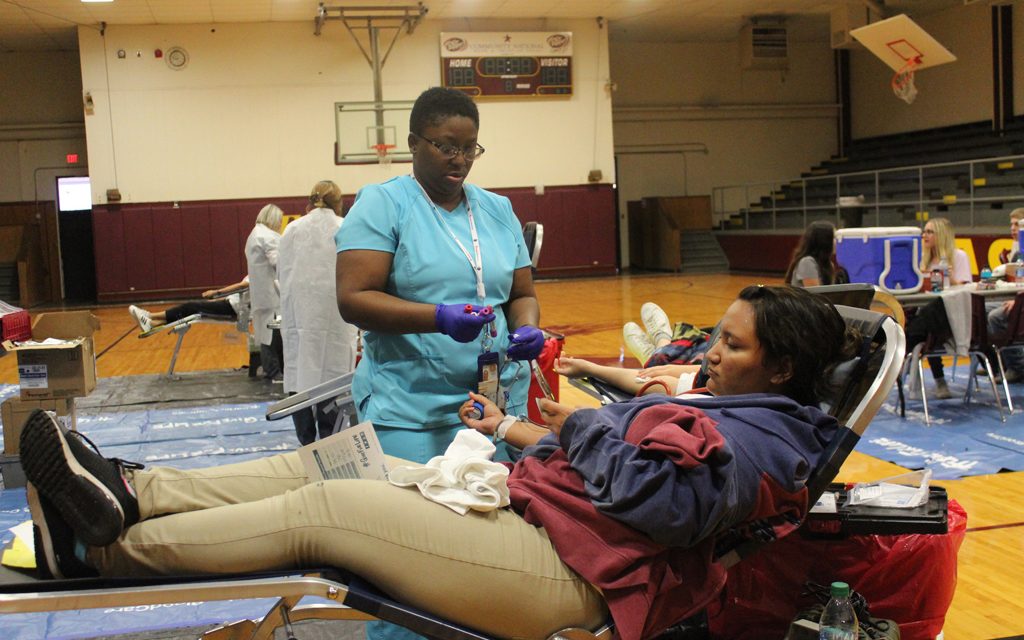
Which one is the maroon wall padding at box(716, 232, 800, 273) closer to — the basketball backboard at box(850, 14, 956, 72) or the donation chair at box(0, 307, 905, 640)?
the basketball backboard at box(850, 14, 956, 72)

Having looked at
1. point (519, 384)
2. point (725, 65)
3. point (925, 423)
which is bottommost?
point (925, 423)

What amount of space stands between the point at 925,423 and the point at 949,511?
297 cm

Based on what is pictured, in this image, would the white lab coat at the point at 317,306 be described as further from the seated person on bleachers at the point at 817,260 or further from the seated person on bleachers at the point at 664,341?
the seated person on bleachers at the point at 817,260

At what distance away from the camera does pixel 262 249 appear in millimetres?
6629

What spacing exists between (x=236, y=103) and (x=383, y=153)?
11.5 ft

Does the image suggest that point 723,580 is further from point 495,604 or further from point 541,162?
point 541,162

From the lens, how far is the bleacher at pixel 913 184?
43.1 ft

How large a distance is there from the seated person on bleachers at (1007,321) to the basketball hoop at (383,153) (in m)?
8.08

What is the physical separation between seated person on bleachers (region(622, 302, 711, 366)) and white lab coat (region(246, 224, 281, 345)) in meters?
2.75

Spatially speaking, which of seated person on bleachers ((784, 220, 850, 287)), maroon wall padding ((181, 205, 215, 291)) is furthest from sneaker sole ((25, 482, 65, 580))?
maroon wall padding ((181, 205, 215, 291))

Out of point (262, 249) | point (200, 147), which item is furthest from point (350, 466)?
point (200, 147)

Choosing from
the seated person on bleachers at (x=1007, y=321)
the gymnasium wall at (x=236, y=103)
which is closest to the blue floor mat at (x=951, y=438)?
the seated person on bleachers at (x=1007, y=321)

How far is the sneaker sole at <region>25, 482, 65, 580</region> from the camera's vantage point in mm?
1514

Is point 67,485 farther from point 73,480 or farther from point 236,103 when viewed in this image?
point 236,103
